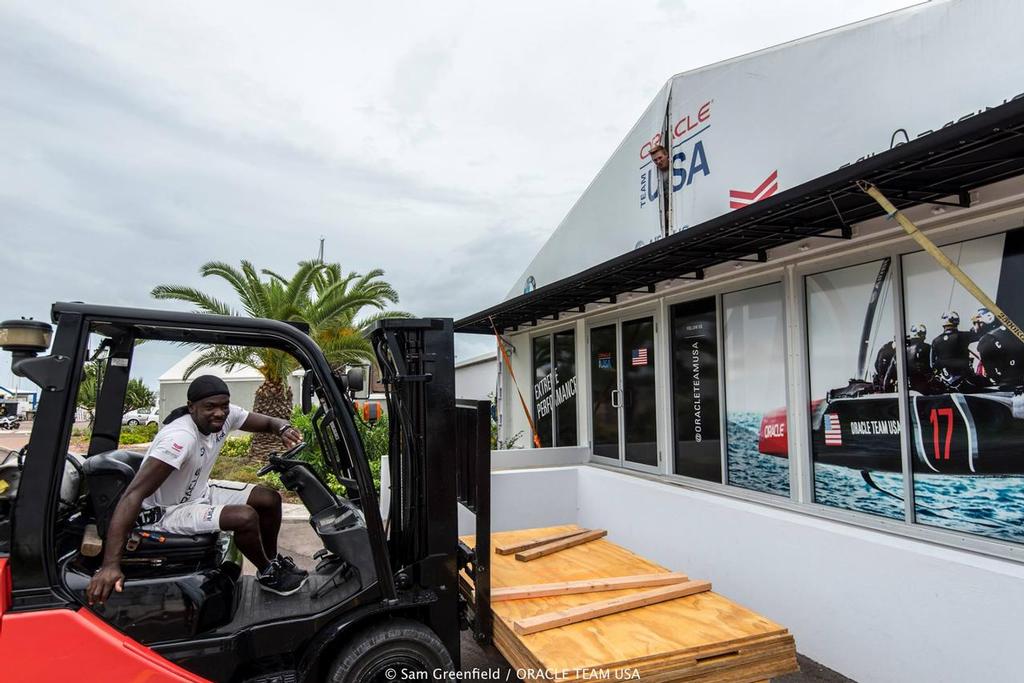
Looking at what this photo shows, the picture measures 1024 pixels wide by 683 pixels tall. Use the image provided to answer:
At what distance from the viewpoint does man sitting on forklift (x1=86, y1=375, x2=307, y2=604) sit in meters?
2.86

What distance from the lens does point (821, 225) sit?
463 centimetres

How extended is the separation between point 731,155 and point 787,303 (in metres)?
1.67

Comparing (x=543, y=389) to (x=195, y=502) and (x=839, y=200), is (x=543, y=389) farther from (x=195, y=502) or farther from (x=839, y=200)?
(x=195, y=502)

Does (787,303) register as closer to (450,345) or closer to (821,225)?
(821,225)

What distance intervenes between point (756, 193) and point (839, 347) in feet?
5.52

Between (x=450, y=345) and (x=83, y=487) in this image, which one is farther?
(x=450, y=345)

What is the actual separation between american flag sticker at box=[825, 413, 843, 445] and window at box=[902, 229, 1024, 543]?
598mm

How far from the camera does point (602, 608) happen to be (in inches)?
144

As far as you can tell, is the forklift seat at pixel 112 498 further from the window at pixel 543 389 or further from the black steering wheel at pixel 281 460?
the window at pixel 543 389

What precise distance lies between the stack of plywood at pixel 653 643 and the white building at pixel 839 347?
121cm

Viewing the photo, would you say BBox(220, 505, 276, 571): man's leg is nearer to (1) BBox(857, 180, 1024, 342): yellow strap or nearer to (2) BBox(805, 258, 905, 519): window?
(1) BBox(857, 180, 1024, 342): yellow strap

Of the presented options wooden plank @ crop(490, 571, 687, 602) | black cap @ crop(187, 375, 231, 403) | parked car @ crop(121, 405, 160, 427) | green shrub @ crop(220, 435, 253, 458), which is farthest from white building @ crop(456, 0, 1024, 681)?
parked car @ crop(121, 405, 160, 427)

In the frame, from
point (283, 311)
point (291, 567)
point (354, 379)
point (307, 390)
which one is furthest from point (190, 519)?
point (283, 311)

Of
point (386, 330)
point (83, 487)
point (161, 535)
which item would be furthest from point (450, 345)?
point (83, 487)
